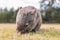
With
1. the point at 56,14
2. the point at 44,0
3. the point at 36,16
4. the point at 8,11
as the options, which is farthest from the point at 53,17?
the point at 36,16

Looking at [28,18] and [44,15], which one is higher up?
[28,18]

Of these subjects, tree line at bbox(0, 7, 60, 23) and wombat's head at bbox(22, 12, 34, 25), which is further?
tree line at bbox(0, 7, 60, 23)

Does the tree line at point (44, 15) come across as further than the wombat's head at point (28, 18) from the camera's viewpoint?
Yes

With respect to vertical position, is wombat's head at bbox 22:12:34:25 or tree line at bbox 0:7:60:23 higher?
wombat's head at bbox 22:12:34:25

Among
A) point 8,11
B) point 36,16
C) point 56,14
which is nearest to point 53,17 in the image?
point 56,14

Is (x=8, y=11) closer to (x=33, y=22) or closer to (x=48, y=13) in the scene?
(x=48, y=13)

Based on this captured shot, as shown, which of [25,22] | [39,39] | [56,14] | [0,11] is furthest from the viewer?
[56,14]

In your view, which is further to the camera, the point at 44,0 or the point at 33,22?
the point at 44,0

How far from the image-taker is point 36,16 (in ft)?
22.9

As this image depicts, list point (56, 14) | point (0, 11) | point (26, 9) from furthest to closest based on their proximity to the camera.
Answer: point (56, 14)
point (0, 11)
point (26, 9)

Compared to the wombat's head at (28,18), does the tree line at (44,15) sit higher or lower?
lower

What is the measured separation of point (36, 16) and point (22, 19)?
Answer: 766mm

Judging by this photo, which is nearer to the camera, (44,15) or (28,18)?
(28,18)

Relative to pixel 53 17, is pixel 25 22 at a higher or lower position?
higher
